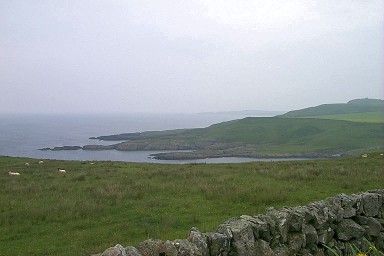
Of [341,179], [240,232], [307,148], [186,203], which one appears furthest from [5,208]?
[307,148]

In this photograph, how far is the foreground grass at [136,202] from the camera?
11.1 m

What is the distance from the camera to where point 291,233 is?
8.30 meters

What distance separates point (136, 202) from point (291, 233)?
28.7ft

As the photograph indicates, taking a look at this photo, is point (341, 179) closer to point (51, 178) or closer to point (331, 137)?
point (51, 178)

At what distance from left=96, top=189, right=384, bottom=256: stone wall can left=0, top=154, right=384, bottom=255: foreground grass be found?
3.44 m

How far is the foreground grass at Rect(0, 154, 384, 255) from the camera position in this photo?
1115 centimetres

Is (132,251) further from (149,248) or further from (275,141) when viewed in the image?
(275,141)

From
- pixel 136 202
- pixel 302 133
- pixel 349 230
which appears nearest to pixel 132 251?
pixel 349 230

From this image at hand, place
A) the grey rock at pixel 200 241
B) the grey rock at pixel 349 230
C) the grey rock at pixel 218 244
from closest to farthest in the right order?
the grey rock at pixel 200 241 → the grey rock at pixel 218 244 → the grey rock at pixel 349 230

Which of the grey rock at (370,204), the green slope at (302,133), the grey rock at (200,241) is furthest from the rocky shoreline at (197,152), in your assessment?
the grey rock at (200,241)

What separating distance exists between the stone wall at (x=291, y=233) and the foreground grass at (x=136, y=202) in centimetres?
344

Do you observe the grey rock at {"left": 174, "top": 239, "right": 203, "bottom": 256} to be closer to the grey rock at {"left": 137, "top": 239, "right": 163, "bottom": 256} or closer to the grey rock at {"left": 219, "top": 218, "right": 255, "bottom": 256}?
the grey rock at {"left": 137, "top": 239, "right": 163, "bottom": 256}

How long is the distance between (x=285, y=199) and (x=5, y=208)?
39.3ft

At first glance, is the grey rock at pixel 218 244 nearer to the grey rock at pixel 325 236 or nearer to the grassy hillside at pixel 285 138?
the grey rock at pixel 325 236
